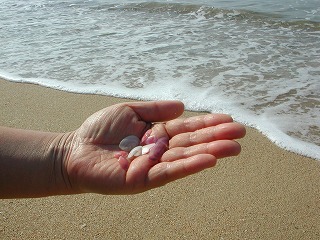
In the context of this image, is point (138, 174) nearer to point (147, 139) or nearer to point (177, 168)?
point (177, 168)

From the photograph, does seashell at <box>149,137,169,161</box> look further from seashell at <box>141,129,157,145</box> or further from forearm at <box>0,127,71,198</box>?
forearm at <box>0,127,71,198</box>

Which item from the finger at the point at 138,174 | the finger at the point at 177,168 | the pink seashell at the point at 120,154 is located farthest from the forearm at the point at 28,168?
the finger at the point at 177,168

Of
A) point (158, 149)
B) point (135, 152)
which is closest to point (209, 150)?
point (158, 149)

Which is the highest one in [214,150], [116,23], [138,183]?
[214,150]

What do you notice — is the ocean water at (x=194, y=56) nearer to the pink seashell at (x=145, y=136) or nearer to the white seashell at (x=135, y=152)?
the pink seashell at (x=145, y=136)

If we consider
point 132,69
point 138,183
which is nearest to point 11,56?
point 132,69

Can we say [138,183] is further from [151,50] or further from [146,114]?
[151,50]
